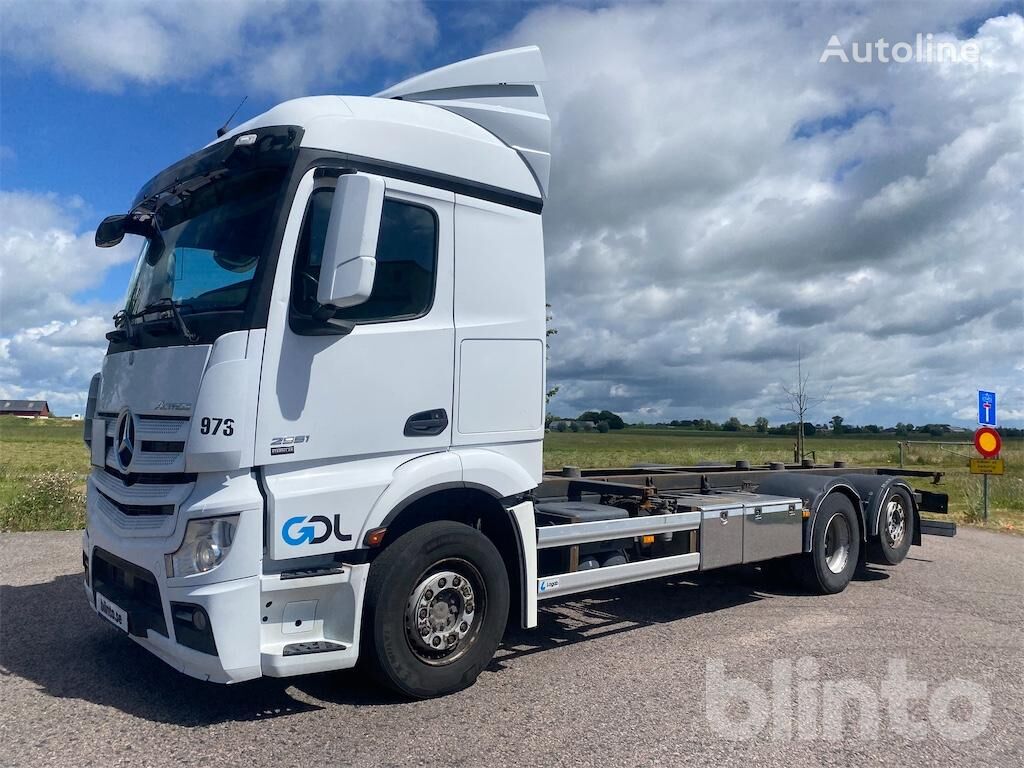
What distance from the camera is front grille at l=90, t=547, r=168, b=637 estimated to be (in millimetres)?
4360

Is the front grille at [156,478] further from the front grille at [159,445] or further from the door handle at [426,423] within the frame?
the door handle at [426,423]

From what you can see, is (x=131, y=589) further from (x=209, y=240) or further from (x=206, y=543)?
(x=209, y=240)

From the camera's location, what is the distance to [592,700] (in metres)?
4.86

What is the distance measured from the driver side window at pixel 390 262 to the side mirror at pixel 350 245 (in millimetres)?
181

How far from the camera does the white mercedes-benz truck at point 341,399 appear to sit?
417 cm

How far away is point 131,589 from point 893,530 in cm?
785

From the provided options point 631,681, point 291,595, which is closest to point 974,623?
point 631,681

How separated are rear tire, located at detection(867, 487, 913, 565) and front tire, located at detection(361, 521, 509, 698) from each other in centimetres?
552

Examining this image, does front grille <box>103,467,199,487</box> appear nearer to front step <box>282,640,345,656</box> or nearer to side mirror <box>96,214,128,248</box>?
front step <box>282,640,345,656</box>

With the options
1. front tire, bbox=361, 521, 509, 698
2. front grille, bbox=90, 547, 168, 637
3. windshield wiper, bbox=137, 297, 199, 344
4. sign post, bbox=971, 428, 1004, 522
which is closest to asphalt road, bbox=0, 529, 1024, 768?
front tire, bbox=361, 521, 509, 698

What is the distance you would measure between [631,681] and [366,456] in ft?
7.55

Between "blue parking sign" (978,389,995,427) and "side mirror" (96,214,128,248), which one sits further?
"blue parking sign" (978,389,995,427)

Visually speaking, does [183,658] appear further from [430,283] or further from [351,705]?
[430,283]

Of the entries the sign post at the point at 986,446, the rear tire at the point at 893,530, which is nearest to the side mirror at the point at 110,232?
the rear tire at the point at 893,530
